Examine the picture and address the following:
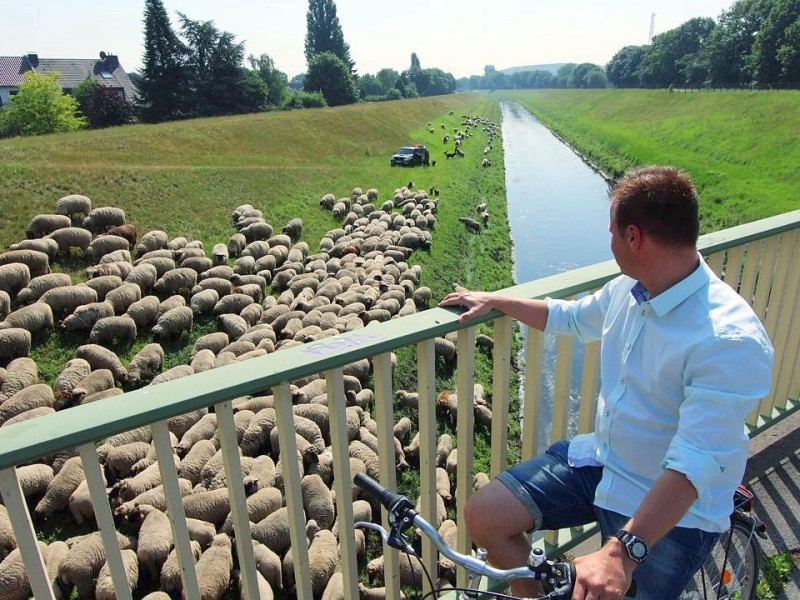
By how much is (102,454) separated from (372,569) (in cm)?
392

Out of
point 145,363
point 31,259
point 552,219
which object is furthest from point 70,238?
point 552,219

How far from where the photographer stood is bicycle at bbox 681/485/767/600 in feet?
10.2

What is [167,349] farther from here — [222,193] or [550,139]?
[550,139]

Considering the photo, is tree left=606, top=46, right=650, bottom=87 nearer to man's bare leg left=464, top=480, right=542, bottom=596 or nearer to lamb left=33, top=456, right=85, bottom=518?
lamb left=33, top=456, right=85, bottom=518

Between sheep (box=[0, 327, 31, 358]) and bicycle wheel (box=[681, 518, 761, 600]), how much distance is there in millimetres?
10540

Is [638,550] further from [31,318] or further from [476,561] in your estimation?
[31,318]

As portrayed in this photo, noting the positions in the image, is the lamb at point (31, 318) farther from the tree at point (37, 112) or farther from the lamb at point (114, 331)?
the tree at point (37, 112)

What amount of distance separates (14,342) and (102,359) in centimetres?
141

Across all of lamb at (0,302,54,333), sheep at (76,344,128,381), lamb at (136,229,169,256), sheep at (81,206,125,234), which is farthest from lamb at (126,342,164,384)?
sheep at (81,206,125,234)

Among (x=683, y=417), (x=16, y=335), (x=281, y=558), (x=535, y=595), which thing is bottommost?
(x=281, y=558)

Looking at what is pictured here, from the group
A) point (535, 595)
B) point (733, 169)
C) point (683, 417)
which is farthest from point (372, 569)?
point (733, 169)

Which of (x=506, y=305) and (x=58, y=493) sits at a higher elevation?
(x=506, y=305)

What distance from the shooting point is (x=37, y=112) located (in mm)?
49719

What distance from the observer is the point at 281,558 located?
614cm
